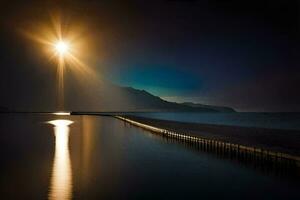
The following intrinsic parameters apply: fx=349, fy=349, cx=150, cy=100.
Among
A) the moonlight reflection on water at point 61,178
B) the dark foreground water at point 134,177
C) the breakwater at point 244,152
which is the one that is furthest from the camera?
the breakwater at point 244,152

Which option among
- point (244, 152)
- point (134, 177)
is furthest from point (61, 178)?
point (244, 152)

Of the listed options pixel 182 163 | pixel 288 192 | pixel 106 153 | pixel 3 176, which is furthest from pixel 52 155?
pixel 288 192

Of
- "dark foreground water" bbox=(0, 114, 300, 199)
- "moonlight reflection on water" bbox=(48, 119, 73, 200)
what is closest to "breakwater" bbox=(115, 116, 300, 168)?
Result: "dark foreground water" bbox=(0, 114, 300, 199)

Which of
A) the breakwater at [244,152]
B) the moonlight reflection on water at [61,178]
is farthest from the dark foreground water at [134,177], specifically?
the breakwater at [244,152]

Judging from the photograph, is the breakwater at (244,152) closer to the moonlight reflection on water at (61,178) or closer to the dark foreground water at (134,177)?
the dark foreground water at (134,177)

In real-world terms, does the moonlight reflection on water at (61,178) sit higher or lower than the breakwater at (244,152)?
lower

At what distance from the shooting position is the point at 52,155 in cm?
3262

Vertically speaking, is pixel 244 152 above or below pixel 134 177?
above

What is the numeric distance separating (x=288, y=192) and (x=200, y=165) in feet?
31.2

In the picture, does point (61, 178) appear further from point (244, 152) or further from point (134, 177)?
point (244, 152)

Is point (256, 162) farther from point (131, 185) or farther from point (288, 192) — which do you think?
point (131, 185)

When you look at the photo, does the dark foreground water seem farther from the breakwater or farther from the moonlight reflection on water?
the breakwater

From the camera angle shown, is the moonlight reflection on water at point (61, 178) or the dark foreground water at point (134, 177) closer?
the moonlight reflection on water at point (61, 178)

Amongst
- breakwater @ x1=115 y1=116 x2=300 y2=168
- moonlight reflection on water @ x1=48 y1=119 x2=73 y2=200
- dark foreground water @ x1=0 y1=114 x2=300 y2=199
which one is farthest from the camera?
breakwater @ x1=115 y1=116 x2=300 y2=168
